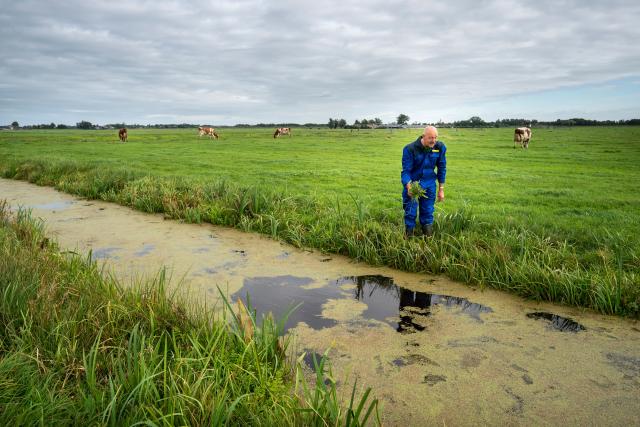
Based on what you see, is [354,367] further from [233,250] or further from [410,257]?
[233,250]

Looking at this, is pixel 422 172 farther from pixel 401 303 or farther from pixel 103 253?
pixel 103 253

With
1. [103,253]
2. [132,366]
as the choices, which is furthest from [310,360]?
[103,253]

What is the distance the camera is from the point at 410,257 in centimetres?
721

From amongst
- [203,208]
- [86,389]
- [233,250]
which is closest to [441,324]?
[86,389]

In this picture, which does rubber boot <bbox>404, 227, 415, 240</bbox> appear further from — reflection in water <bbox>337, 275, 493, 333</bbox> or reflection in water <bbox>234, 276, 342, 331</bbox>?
reflection in water <bbox>234, 276, 342, 331</bbox>

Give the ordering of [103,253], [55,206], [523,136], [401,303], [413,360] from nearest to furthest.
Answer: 1. [413,360]
2. [401,303]
3. [103,253]
4. [55,206]
5. [523,136]

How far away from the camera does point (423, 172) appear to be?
7695mm

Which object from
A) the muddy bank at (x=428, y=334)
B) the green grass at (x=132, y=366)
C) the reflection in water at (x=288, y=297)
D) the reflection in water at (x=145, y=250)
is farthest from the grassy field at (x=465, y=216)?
the green grass at (x=132, y=366)

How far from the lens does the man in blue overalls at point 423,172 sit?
757cm

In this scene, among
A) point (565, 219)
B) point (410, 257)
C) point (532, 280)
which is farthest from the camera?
point (565, 219)

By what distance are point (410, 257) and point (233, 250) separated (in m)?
3.50

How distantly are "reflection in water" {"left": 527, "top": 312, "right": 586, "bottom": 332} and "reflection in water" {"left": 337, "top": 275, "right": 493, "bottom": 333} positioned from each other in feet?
1.97

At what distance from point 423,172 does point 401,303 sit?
2.79 metres

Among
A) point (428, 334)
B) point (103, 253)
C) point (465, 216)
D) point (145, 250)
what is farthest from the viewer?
point (465, 216)
